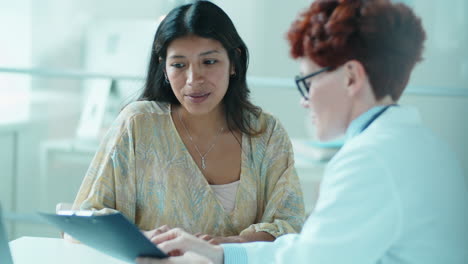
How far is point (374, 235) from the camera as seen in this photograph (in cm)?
109

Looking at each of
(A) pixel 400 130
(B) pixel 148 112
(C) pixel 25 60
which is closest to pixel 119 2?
(C) pixel 25 60

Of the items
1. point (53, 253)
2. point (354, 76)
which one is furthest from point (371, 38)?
point (53, 253)

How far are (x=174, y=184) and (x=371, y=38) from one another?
2.86ft

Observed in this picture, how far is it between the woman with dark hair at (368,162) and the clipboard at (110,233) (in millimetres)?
48

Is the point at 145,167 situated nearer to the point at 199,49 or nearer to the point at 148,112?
the point at 148,112

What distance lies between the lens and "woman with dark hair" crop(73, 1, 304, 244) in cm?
182

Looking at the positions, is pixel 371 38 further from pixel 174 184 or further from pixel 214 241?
pixel 174 184

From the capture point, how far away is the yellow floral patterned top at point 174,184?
1.82m

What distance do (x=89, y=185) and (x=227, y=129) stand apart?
0.46 m

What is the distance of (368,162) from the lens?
3.64 feet

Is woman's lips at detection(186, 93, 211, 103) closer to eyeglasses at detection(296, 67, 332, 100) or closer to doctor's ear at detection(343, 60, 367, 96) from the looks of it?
eyeglasses at detection(296, 67, 332, 100)

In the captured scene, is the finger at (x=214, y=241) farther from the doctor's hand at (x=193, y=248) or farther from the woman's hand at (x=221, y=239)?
the doctor's hand at (x=193, y=248)

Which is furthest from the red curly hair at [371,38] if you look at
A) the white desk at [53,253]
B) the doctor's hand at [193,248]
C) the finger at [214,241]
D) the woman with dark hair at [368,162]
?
the white desk at [53,253]

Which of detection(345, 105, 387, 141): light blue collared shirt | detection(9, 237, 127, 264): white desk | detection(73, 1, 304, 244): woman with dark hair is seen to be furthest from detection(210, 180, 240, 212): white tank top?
detection(345, 105, 387, 141): light blue collared shirt
